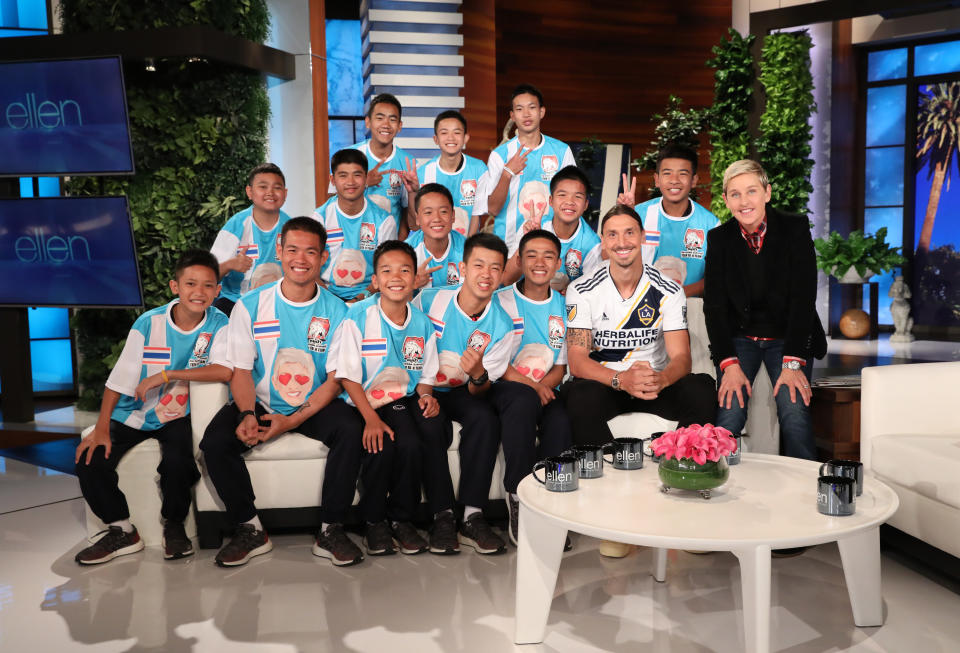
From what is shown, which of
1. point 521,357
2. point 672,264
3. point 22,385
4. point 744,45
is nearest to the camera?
point 521,357

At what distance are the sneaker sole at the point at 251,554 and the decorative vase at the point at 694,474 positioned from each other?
Result: 1.58 metres

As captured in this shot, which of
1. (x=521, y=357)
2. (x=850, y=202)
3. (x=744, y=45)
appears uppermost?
(x=744, y=45)

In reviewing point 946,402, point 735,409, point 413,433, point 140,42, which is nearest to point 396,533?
point 413,433

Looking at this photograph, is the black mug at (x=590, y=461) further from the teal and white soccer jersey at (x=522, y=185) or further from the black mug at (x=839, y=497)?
the teal and white soccer jersey at (x=522, y=185)

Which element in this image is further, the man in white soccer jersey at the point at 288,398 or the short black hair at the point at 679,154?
the short black hair at the point at 679,154

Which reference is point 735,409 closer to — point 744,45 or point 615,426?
point 615,426

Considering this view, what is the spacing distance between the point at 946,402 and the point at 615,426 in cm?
114

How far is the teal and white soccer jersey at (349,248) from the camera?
13.2ft

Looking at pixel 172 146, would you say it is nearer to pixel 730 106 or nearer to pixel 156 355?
pixel 156 355

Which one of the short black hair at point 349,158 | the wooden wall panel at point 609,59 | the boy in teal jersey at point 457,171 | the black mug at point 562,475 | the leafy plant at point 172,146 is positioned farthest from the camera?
the wooden wall panel at point 609,59

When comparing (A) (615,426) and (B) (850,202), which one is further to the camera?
(B) (850,202)

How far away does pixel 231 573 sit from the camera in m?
2.92

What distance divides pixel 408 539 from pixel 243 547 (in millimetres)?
589

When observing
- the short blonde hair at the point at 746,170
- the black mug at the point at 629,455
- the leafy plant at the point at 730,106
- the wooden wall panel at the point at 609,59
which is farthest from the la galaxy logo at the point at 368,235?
the wooden wall panel at the point at 609,59
